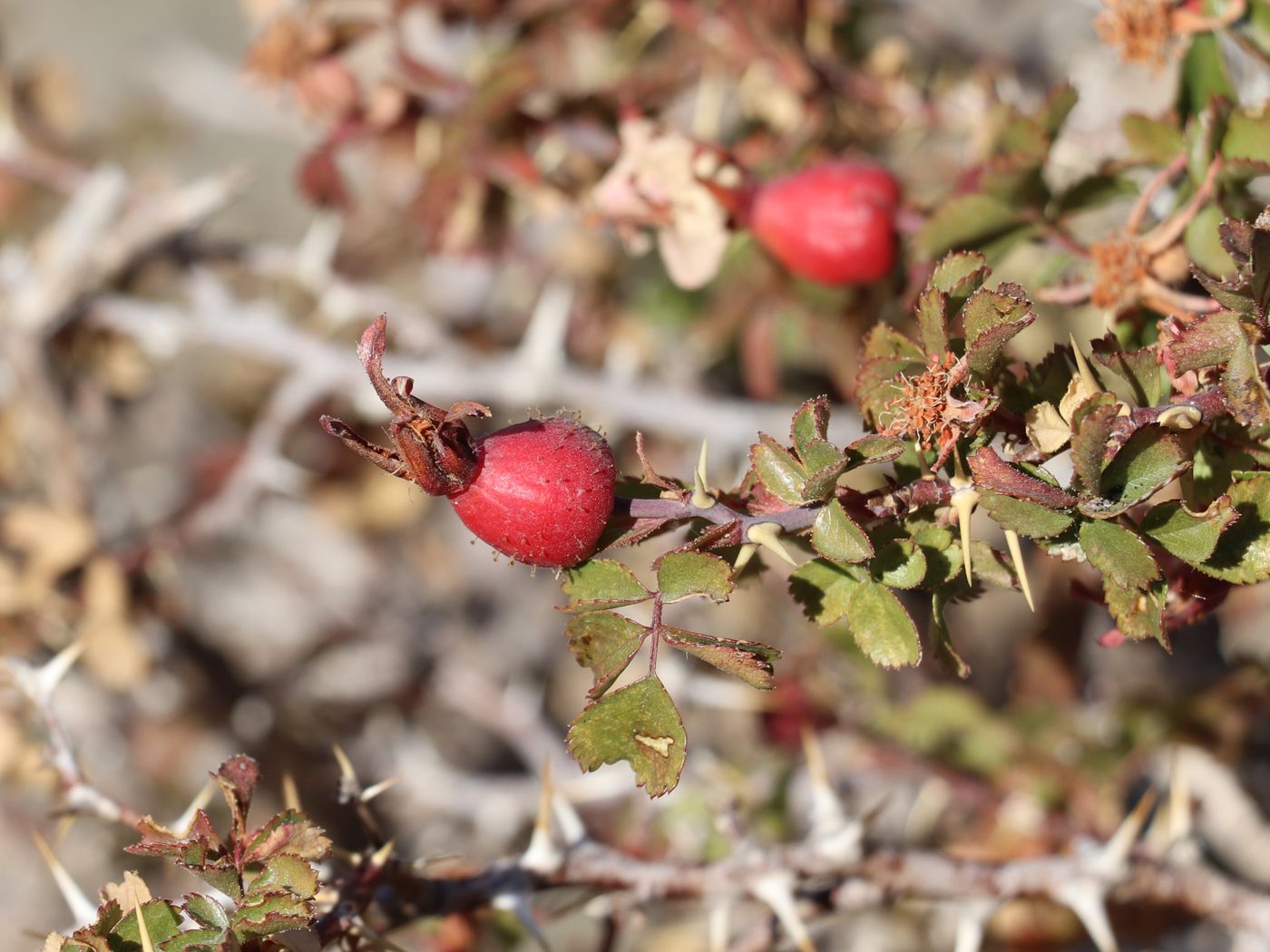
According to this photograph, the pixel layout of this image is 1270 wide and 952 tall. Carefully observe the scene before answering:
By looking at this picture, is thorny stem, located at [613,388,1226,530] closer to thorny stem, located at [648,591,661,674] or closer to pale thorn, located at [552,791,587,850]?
thorny stem, located at [648,591,661,674]

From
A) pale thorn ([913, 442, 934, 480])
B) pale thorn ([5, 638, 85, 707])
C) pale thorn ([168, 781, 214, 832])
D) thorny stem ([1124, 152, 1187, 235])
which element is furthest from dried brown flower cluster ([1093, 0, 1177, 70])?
pale thorn ([5, 638, 85, 707])

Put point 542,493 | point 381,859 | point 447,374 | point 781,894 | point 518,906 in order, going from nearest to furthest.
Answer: point 542,493
point 381,859
point 518,906
point 781,894
point 447,374

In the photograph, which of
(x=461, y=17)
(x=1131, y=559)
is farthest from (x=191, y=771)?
(x=1131, y=559)


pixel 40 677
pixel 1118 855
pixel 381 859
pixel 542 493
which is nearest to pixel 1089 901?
pixel 1118 855

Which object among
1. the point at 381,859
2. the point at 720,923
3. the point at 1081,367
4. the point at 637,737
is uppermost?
the point at 1081,367

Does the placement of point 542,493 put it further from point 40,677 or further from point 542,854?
point 40,677

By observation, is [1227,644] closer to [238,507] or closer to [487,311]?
[487,311]
